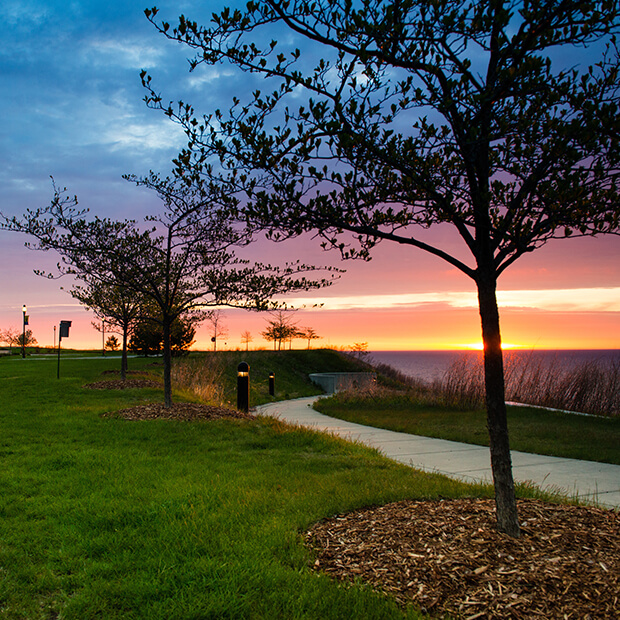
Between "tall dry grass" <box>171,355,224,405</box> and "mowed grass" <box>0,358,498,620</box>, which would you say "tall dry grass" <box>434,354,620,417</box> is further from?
"mowed grass" <box>0,358,498,620</box>

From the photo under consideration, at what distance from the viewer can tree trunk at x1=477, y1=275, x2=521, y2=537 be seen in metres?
3.70

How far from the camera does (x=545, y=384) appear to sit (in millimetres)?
13914

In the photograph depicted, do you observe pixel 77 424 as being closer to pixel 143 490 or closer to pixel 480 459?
pixel 143 490

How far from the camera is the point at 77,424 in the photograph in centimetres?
903

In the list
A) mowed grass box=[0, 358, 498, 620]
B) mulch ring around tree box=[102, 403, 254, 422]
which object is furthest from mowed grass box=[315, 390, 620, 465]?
mulch ring around tree box=[102, 403, 254, 422]

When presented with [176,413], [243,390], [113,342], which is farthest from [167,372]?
[113,342]

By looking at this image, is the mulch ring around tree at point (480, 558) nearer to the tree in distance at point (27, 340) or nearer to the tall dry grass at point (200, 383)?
the tall dry grass at point (200, 383)

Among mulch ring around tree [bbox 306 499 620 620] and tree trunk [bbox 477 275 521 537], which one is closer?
mulch ring around tree [bbox 306 499 620 620]

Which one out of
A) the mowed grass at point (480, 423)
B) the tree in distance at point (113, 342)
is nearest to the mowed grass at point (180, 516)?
the mowed grass at point (480, 423)

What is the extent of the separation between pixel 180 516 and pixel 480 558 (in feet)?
8.14

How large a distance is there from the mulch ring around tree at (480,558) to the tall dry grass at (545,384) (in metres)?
9.43

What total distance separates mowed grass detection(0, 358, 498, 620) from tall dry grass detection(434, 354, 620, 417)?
22.7 ft

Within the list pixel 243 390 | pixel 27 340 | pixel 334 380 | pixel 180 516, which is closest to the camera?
pixel 180 516

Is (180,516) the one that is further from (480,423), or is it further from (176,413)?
(480,423)
